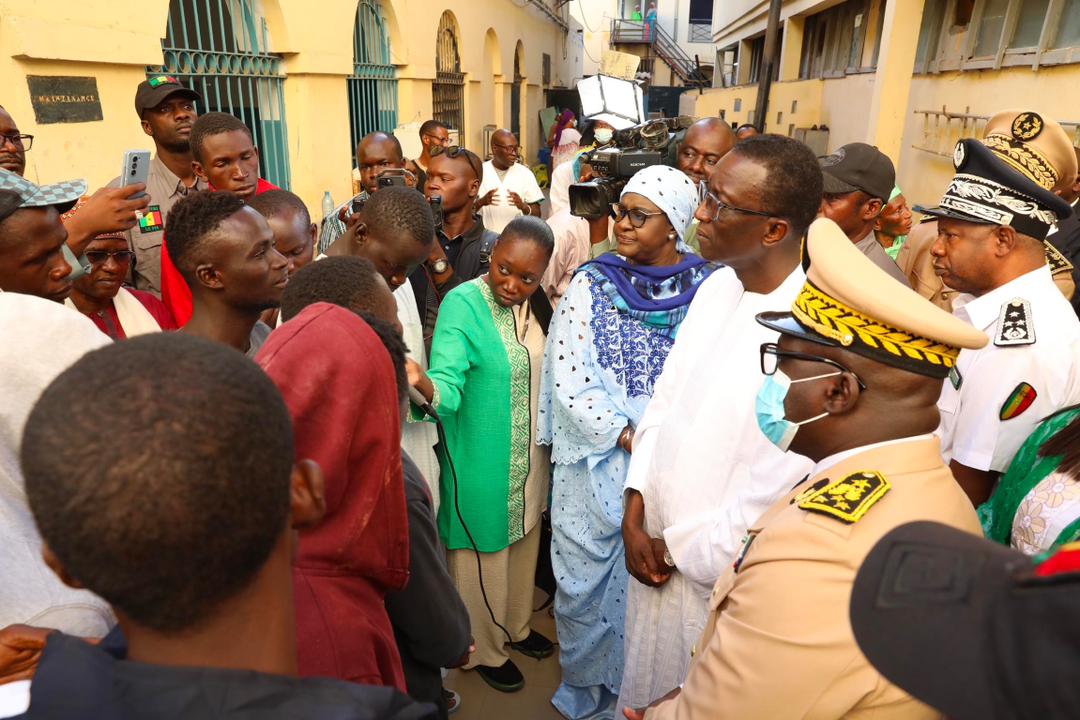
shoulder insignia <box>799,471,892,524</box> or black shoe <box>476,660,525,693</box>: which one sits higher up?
shoulder insignia <box>799,471,892,524</box>

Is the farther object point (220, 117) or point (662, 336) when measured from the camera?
point (220, 117)

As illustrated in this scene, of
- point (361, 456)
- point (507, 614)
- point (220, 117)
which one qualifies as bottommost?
point (507, 614)

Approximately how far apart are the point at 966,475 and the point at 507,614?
1870mm

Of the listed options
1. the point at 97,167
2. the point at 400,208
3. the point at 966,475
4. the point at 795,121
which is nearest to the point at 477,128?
the point at 795,121

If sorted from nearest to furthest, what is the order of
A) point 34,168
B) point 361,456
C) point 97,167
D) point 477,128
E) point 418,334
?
1. point 361,456
2. point 418,334
3. point 34,168
4. point 97,167
5. point 477,128

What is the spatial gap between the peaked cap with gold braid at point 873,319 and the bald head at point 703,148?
2735 mm

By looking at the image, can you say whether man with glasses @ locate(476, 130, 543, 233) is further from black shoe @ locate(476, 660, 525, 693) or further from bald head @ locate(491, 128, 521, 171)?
black shoe @ locate(476, 660, 525, 693)

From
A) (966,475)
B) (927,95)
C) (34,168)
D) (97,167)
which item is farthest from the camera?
(927,95)

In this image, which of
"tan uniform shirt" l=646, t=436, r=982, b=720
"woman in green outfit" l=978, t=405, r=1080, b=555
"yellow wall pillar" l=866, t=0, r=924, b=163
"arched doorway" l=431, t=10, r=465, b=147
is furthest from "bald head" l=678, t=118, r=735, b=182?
"arched doorway" l=431, t=10, r=465, b=147

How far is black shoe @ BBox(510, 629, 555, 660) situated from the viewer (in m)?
3.04

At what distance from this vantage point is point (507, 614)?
3.01 metres

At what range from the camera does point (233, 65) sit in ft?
17.3

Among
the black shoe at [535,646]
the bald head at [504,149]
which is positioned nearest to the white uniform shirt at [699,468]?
the black shoe at [535,646]

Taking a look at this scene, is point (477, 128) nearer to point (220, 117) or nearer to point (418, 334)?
point (220, 117)
